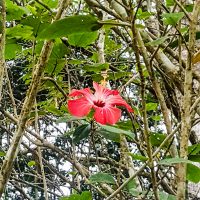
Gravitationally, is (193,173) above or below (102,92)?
below

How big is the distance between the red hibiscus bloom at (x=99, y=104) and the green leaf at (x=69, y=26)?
230 mm

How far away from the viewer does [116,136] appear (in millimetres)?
1033

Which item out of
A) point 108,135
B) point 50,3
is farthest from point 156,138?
point 50,3

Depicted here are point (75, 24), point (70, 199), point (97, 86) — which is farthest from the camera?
point (97, 86)

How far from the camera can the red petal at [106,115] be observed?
33.3 inches

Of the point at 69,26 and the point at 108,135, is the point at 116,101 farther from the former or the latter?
the point at 69,26

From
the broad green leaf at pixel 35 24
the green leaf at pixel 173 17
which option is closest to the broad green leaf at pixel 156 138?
the green leaf at pixel 173 17

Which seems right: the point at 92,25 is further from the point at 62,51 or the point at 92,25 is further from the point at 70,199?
the point at 62,51

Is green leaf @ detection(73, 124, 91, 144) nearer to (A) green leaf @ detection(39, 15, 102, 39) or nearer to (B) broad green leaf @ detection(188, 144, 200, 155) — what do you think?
(B) broad green leaf @ detection(188, 144, 200, 155)

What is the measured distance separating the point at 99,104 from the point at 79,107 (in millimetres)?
65

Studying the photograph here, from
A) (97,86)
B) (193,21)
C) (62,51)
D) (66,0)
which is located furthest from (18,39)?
(193,21)

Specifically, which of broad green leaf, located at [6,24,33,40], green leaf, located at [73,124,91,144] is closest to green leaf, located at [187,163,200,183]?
green leaf, located at [73,124,91,144]

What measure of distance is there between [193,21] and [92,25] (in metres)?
0.16

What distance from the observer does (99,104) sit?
35.9 inches
